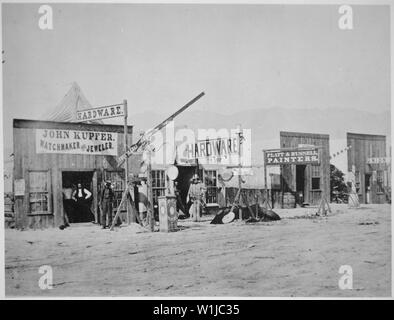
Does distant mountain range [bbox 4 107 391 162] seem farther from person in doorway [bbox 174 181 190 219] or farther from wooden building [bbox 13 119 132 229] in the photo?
person in doorway [bbox 174 181 190 219]

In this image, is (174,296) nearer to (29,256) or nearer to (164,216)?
(164,216)

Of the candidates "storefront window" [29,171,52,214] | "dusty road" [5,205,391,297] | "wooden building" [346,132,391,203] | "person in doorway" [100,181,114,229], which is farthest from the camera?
"person in doorway" [100,181,114,229]

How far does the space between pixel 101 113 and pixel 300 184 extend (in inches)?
108

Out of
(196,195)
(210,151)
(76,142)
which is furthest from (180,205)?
(76,142)

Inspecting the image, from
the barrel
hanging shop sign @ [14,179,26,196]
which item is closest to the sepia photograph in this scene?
hanging shop sign @ [14,179,26,196]

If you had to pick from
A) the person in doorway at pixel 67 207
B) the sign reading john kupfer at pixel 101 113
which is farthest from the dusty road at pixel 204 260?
the sign reading john kupfer at pixel 101 113

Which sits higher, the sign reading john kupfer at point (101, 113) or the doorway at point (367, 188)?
the sign reading john kupfer at point (101, 113)

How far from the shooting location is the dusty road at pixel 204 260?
6480mm

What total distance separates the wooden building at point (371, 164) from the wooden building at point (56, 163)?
114 inches

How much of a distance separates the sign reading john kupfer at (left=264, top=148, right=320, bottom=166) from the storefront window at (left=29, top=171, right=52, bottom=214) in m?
2.78

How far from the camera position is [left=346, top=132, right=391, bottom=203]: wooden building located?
6703mm

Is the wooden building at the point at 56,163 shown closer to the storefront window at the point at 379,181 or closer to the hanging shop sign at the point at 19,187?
the hanging shop sign at the point at 19,187

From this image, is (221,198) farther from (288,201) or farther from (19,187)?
(19,187)

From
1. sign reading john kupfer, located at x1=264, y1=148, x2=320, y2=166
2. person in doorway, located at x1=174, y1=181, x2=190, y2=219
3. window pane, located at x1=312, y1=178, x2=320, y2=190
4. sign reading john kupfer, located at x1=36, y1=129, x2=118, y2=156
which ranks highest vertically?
sign reading john kupfer, located at x1=36, y1=129, x2=118, y2=156
